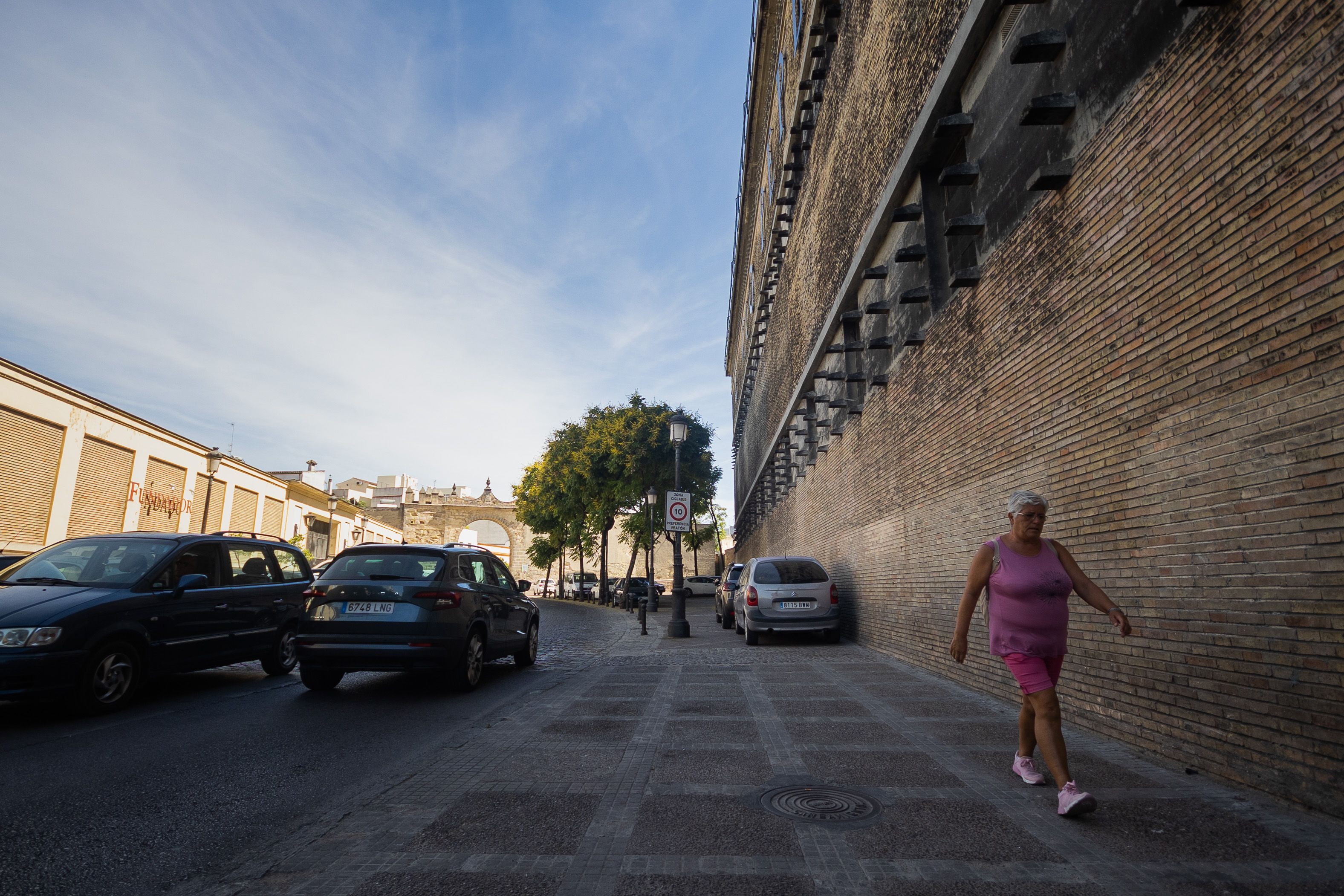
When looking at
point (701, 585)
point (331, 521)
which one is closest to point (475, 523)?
point (331, 521)

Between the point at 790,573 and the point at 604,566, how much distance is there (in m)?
29.5

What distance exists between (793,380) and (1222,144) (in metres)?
18.4

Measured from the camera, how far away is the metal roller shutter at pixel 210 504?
36344 millimetres

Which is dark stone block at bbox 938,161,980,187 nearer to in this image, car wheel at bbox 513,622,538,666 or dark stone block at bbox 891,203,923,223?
dark stone block at bbox 891,203,923,223

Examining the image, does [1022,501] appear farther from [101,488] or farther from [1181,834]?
[101,488]

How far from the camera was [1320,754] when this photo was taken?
380 cm

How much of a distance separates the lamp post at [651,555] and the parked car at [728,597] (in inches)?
213

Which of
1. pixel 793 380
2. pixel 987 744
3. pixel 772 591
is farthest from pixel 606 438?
pixel 987 744

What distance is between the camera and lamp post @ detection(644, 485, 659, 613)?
1188 inches

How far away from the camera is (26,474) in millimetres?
24594

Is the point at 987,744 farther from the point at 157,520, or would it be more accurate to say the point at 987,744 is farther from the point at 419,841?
the point at 157,520

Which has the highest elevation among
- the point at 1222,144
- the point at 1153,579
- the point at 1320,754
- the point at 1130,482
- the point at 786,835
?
the point at 1222,144

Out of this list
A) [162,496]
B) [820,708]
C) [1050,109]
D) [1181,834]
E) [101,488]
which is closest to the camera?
[1181,834]

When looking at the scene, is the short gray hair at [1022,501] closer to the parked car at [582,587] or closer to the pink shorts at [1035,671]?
the pink shorts at [1035,671]
